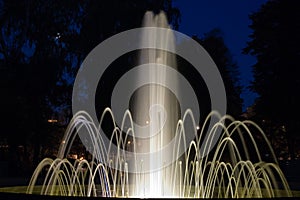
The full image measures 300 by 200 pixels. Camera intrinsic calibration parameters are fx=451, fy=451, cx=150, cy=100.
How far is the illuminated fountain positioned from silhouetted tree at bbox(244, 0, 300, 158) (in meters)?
3.93

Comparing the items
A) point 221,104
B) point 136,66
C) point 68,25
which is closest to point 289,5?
point 221,104

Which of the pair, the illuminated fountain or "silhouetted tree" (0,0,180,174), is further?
"silhouetted tree" (0,0,180,174)

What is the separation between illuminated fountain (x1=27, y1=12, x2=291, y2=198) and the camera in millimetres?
11953

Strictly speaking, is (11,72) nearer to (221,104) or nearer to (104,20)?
(104,20)

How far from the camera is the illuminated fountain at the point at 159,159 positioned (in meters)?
12.0


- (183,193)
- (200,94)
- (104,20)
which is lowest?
(183,193)

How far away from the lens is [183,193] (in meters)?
11.5

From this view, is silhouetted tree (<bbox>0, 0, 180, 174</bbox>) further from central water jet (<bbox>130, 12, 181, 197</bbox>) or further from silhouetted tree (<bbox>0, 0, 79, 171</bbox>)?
central water jet (<bbox>130, 12, 181, 197</bbox>)

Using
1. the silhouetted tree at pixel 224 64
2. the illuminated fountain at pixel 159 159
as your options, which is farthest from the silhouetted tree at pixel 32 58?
the silhouetted tree at pixel 224 64

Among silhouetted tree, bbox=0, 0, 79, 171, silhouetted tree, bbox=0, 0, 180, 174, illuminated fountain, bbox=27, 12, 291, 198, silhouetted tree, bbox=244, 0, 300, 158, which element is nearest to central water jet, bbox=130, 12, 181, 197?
illuminated fountain, bbox=27, 12, 291, 198

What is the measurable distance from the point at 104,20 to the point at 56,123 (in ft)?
22.2

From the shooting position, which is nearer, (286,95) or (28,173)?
(28,173)

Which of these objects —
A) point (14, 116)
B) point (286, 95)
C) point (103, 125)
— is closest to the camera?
point (14, 116)

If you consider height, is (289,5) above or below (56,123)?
above
